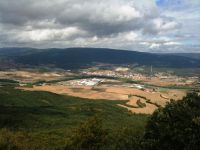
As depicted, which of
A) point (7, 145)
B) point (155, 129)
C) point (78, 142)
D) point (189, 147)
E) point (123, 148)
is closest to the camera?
point (189, 147)

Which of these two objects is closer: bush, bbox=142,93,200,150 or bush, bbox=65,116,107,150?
bush, bbox=142,93,200,150

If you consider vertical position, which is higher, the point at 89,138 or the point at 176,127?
the point at 176,127

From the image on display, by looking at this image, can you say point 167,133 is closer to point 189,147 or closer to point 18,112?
point 189,147

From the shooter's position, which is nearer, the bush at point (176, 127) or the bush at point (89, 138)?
the bush at point (176, 127)

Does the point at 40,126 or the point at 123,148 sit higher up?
the point at 123,148

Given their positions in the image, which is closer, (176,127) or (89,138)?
(176,127)

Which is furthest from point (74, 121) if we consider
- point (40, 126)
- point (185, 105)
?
point (185, 105)

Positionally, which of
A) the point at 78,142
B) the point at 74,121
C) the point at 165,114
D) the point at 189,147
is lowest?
the point at 74,121

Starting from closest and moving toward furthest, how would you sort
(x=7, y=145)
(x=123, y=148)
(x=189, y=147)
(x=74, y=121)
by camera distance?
(x=189, y=147) < (x=123, y=148) < (x=7, y=145) < (x=74, y=121)

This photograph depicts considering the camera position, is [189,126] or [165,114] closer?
[189,126]

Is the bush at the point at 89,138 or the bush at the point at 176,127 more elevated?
the bush at the point at 176,127

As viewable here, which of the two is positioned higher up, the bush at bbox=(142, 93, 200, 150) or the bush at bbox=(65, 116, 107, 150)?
the bush at bbox=(142, 93, 200, 150)
